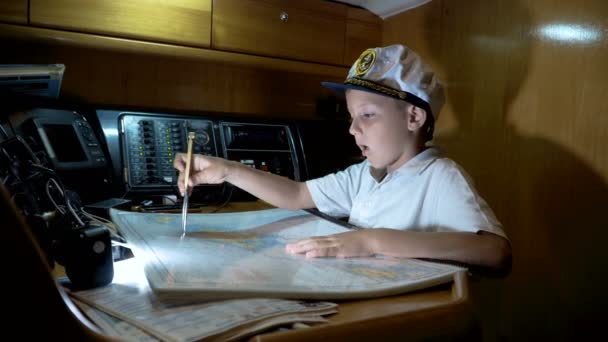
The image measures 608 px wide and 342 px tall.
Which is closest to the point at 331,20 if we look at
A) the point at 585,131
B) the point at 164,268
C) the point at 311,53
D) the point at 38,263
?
the point at 311,53

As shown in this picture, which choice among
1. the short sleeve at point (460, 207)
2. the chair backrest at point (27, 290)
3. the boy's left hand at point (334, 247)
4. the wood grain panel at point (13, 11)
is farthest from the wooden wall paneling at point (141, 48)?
the chair backrest at point (27, 290)

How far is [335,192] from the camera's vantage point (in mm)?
1070

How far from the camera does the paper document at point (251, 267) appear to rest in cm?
41

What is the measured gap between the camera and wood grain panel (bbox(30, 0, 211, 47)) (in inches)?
39.1

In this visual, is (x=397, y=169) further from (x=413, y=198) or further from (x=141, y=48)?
(x=141, y=48)

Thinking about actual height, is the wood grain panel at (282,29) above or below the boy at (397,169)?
above

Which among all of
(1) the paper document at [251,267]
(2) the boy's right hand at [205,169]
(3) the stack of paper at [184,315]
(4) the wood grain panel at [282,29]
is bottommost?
(3) the stack of paper at [184,315]

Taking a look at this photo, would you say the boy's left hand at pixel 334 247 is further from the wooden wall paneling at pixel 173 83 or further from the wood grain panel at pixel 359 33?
the wood grain panel at pixel 359 33

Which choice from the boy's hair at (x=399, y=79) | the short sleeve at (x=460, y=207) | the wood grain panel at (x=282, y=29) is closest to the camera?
the short sleeve at (x=460, y=207)

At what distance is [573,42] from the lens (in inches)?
37.8

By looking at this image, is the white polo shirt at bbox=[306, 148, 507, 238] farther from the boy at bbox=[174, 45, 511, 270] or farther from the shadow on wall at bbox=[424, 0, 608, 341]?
the shadow on wall at bbox=[424, 0, 608, 341]

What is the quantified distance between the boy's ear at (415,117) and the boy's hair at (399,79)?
13 mm

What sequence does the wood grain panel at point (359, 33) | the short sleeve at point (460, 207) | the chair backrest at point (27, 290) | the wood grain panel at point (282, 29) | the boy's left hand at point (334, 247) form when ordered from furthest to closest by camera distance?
the wood grain panel at point (359, 33)
the wood grain panel at point (282, 29)
the short sleeve at point (460, 207)
the boy's left hand at point (334, 247)
the chair backrest at point (27, 290)

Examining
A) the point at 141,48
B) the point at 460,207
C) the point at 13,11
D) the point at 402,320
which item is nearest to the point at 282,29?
the point at 141,48
